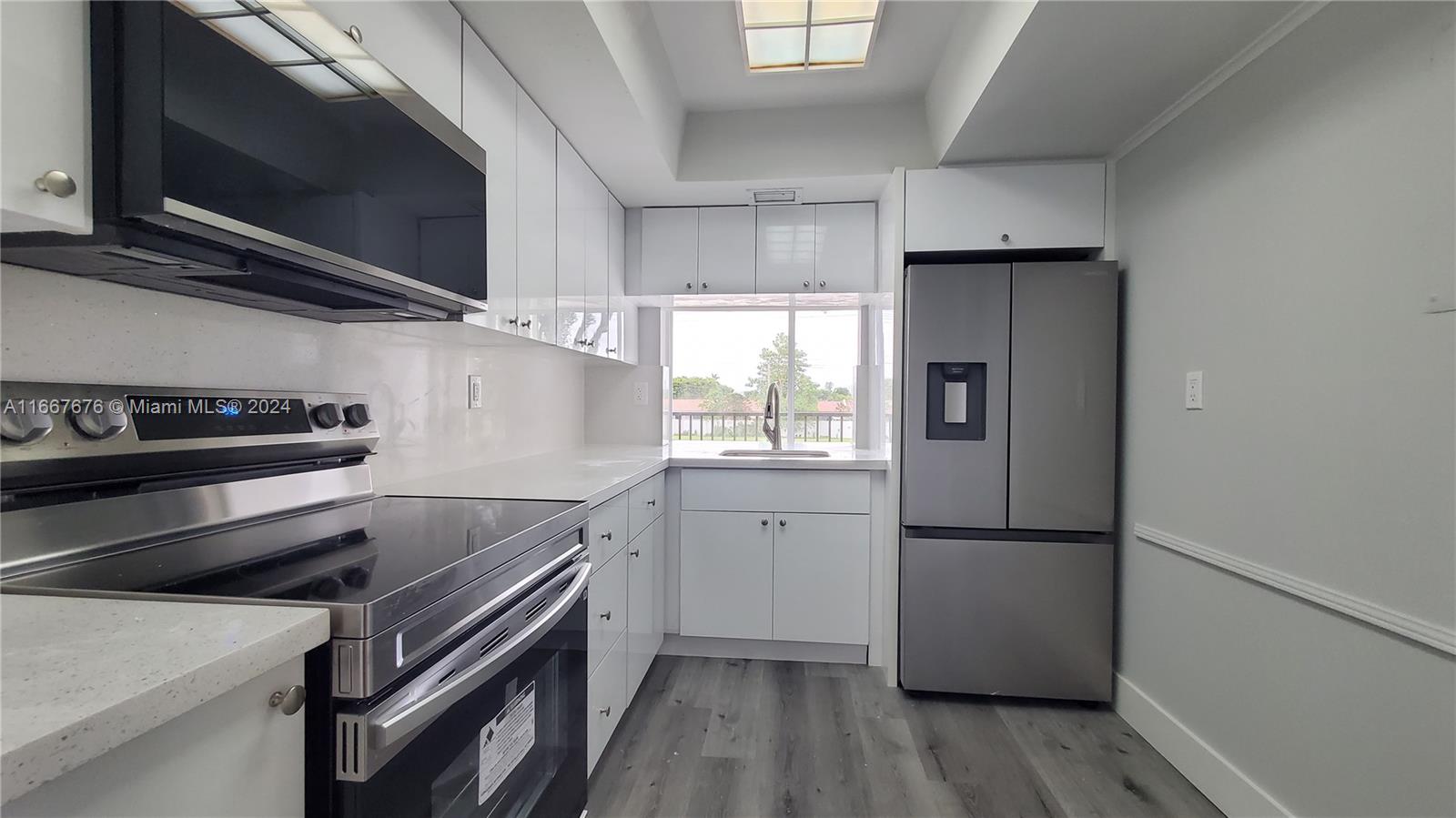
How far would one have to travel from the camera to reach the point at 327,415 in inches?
48.4

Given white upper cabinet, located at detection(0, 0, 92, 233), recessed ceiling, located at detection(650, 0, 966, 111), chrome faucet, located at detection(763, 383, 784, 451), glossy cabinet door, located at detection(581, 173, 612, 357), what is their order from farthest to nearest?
chrome faucet, located at detection(763, 383, 784, 451) → glossy cabinet door, located at detection(581, 173, 612, 357) → recessed ceiling, located at detection(650, 0, 966, 111) → white upper cabinet, located at detection(0, 0, 92, 233)

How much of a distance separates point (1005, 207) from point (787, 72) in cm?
102

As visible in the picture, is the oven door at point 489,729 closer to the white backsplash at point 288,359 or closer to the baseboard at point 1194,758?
the white backsplash at point 288,359

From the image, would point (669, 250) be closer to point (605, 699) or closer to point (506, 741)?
→ point (605, 699)

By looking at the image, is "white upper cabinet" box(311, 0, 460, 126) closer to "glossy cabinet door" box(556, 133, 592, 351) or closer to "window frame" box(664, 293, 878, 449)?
"glossy cabinet door" box(556, 133, 592, 351)

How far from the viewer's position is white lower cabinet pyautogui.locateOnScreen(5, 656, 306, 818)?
450mm

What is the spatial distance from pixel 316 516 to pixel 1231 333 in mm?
2402

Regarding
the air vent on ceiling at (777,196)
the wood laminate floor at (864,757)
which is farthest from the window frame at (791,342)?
the wood laminate floor at (864,757)

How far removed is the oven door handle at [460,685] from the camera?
0.69 meters

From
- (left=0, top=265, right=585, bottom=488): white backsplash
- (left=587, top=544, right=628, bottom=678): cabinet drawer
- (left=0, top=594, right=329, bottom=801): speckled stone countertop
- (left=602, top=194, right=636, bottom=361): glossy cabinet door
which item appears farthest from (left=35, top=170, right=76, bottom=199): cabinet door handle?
(left=602, top=194, right=636, bottom=361): glossy cabinet door

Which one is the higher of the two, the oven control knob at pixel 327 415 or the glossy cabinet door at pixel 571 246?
the glossy cabinet door at pixel 571 246

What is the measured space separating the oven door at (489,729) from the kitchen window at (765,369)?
1911mm

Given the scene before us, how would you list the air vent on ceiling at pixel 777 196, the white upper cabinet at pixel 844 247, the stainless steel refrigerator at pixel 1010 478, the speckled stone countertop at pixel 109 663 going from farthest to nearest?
the white upper cabinet at pixel 844 247 → the air vent on ceiling at pixel 777 196 → the stainless steel refrigerator at pixel 1010 478 → the speckled stone countertop at pixel 109 663

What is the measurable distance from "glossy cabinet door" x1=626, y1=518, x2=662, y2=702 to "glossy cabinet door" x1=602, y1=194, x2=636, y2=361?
898 millimetres
